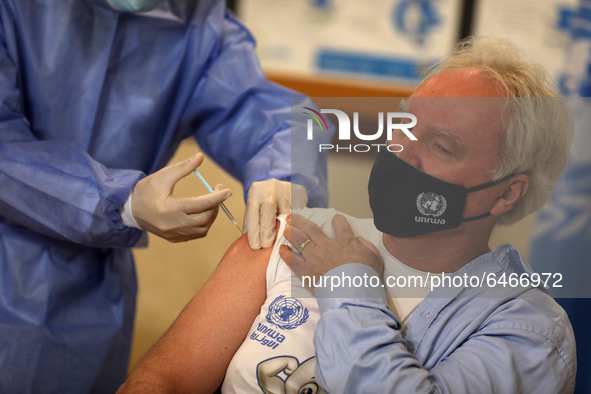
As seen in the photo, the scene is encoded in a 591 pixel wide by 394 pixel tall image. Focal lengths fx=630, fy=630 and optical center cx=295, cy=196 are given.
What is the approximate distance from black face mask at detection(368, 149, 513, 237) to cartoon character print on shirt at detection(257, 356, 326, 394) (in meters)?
0.28

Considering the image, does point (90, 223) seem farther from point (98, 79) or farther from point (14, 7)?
point (14, 7)

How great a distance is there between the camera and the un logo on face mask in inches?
38.9

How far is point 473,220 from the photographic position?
3.30 feet

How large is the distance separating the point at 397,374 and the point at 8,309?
3.16ft

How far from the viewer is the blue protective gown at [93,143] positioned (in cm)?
136

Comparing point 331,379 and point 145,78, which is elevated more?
point 145,78

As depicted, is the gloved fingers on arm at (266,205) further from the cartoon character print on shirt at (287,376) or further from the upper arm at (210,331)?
the cartoon character print on shirt at (287,376)

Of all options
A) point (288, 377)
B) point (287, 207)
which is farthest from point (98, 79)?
point (288, 377)

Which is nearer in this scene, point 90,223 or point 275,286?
point 275,286

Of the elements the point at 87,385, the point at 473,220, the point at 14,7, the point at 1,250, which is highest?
the point at 14,7

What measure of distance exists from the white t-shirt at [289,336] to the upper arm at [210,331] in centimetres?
4

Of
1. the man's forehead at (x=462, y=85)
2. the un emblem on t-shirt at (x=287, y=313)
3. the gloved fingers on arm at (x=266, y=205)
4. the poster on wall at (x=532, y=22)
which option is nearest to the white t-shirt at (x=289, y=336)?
the un emblem on t-shirt at (x=287, y=313)

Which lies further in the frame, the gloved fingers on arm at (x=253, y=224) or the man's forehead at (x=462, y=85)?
the gloved fingers on arm at (x=253, y=224)

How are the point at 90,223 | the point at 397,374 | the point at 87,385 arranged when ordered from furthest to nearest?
the point at 87,385 → the point at 90,223 → the point at 397,374
